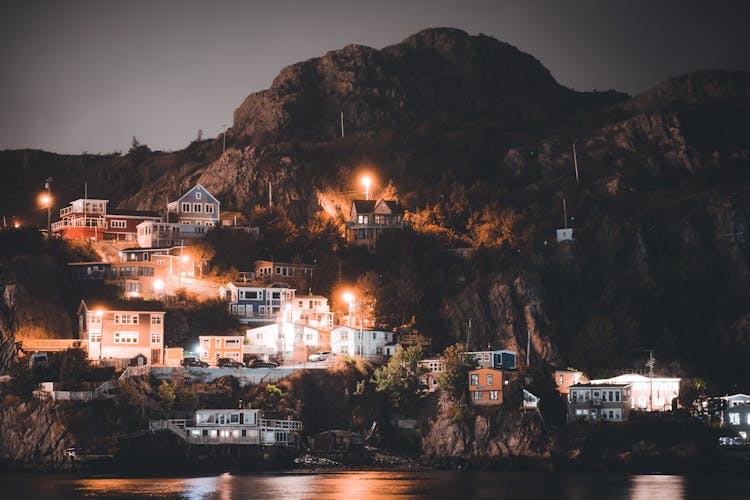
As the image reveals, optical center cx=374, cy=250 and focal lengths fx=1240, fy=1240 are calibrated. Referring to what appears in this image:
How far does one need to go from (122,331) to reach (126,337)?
2.03 feet

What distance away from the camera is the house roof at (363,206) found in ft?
455

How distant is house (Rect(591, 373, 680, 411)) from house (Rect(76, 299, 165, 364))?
124ft

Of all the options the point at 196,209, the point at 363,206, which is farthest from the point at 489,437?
→ the point at 196,209

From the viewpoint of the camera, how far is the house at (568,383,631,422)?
100m

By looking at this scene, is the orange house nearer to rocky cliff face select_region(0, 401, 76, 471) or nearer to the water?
the water

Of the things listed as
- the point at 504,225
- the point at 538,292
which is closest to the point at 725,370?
the point at 538,292

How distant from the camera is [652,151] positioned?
149 m

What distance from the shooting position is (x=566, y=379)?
108062 mm

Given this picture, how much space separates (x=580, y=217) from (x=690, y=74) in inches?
1851

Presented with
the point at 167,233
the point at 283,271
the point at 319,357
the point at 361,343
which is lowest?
the point at 319,357

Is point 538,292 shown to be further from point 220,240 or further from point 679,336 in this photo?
point 220,240

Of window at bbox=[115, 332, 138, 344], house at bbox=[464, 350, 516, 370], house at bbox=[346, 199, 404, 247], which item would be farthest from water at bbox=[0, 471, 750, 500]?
house at bbox=[346, 199, 404, 247]

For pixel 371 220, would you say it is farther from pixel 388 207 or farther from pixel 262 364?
pixel 262 364

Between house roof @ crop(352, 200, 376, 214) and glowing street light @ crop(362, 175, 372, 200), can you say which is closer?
house roof @ crop(352, 200, 376, 214)
